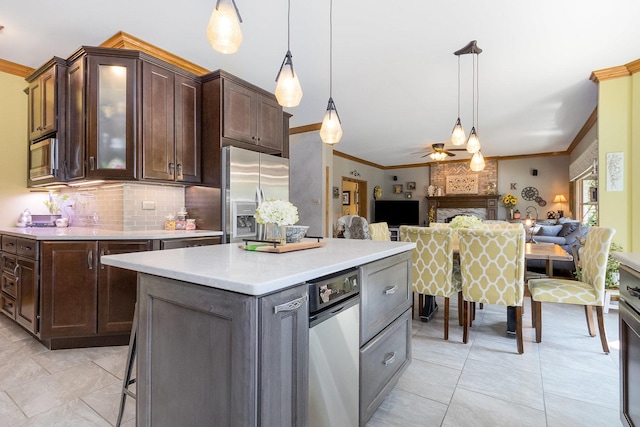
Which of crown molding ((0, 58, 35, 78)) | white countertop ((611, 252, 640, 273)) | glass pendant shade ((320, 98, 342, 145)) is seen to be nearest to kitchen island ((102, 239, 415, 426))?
white countertop ((611, 252, 640, 273))

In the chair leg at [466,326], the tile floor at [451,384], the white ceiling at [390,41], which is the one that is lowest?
the tile floor at [451,384]

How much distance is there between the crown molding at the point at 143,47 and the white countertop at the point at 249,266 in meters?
2.45

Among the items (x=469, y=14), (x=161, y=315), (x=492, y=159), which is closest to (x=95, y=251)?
(x=161, y=315)

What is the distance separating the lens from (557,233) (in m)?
6.25

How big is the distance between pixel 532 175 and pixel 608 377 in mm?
7971

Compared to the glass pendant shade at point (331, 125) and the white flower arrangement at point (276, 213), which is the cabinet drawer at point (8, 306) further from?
the glass pendant shade at point (331, 125)

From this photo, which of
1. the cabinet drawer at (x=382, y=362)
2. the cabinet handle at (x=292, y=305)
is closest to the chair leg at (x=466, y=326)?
the cabinet drawer at (x=382, y=362)

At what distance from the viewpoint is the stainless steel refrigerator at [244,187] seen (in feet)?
10.7

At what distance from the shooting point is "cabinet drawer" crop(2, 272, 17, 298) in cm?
289

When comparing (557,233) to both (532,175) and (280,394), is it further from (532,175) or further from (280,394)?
(280,394)

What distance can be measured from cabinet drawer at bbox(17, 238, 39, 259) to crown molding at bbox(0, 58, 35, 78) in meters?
2.11

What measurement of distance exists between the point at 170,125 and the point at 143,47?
0.77 meters

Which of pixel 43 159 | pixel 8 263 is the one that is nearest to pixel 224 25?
pixel 43 159

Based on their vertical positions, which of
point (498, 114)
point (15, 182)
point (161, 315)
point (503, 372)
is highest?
point (498, 114)
